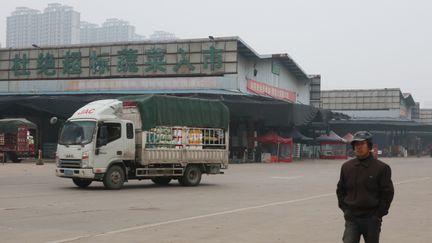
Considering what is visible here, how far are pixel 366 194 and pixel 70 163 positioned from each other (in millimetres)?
15240

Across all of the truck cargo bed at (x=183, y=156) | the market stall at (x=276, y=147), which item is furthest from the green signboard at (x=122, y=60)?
the truck cargo bed at (x=183, y=156)

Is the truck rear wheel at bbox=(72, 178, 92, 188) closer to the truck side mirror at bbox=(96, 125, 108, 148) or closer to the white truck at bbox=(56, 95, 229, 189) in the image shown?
the white truck at bbox=(56, 95, 229, 189)

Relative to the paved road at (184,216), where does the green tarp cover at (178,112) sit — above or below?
above

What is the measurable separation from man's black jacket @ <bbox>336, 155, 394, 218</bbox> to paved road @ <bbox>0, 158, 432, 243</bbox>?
419cm

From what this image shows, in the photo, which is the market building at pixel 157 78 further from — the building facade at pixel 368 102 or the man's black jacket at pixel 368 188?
the man's black jacket at pixel 368 188

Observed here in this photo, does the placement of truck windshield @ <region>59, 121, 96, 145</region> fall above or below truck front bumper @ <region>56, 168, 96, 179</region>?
above

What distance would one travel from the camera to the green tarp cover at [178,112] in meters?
21.2

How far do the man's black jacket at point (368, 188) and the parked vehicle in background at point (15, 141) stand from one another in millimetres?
39012

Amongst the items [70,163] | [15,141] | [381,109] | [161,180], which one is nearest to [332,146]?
[381,109]

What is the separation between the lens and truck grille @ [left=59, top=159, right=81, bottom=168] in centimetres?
1958

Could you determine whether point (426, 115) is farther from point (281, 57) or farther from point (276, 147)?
point (276, 147)

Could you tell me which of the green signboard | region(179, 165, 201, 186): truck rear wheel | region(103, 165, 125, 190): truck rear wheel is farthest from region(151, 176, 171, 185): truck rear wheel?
the green signboard

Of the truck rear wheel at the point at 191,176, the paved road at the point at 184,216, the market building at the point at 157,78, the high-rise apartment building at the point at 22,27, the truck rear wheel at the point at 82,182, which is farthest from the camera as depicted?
the high-rise apartment building at the point at 22,27

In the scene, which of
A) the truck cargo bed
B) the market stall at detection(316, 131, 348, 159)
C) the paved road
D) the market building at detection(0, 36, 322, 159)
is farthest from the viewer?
the market stall at detection(316, 131, 348, 159)
